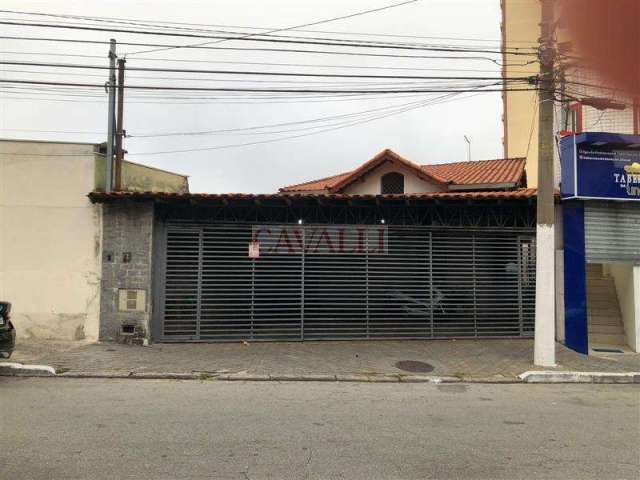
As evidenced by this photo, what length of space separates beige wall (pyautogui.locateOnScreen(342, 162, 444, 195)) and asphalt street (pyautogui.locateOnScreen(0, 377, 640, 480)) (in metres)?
11.4

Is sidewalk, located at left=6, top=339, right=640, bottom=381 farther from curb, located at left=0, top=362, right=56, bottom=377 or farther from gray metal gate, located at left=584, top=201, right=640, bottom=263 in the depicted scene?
gray metal gate, located at left=584, top=201, right=640, bottom=263

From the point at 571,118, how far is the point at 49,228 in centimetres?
1151

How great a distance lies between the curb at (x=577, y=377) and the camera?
8000mm

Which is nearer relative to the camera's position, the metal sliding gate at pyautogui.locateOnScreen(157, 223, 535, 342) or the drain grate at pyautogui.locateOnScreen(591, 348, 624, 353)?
the drain grate at pyautogui.locateOnScreen(591, 348, 624, 353)

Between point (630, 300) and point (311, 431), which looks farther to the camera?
point (630, 300)

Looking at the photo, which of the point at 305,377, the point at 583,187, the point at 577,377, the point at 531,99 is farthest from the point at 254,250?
the point at 531,99

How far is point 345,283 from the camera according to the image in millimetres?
11109

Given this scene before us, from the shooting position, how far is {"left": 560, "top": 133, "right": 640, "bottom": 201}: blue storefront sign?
33.8 ft

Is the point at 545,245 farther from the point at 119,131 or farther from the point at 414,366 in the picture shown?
the point at 119,131

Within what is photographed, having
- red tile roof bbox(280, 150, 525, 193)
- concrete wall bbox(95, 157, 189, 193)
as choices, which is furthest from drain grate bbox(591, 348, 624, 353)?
concrete wall bbox(95, 157, 189, 193)

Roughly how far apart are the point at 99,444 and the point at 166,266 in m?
6.28

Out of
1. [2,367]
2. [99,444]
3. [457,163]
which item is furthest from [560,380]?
[457,163]

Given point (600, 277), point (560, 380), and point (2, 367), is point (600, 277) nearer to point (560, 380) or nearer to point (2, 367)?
point (560, 380)

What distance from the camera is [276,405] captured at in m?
6.20
